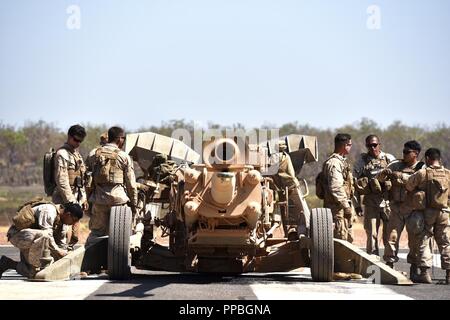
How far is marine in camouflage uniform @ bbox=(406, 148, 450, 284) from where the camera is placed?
16.0 meters

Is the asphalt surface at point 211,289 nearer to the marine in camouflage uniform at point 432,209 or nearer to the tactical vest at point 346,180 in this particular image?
the marine in camouflage uniform at point 432,209

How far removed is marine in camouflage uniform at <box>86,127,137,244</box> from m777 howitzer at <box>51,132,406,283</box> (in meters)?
0.46

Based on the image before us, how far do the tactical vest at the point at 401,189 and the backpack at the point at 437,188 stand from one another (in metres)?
0.57

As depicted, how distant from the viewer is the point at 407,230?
53.5 ft

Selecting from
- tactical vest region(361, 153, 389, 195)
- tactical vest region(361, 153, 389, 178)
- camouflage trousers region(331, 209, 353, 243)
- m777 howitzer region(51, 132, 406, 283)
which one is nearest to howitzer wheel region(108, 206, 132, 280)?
m777 howitzer region(51, 132, 406, 283)

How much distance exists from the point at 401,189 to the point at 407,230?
0.78 meters

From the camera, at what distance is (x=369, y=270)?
14953 millimetres

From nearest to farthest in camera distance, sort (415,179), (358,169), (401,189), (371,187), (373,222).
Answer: (415,179)
(401,189)
(371,187)
(358,169)
(373,222)

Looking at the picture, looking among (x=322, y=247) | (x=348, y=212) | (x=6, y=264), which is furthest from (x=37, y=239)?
(x=348, y=212)

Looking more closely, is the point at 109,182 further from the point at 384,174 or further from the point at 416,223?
the point at 416,223

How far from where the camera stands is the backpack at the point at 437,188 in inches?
628

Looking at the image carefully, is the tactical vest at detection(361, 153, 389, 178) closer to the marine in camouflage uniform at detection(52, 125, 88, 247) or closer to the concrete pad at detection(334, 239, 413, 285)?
the concrete pad at detection(334, 239, 413, 285)

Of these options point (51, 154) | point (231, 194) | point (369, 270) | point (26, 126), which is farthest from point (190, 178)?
point (26, 126)

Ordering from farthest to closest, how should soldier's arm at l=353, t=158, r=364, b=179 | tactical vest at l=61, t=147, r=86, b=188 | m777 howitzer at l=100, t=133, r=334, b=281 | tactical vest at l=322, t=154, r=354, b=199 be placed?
1. soldier's arm at l=353, t=158, r=364, b=179
2. tactical vest at l=61, t=147, r=86, b=188
3. tactical vest at l=322, t=154, r=354, b=199
4. m777 howitzer at l=100, t=133, r=334, b=281
